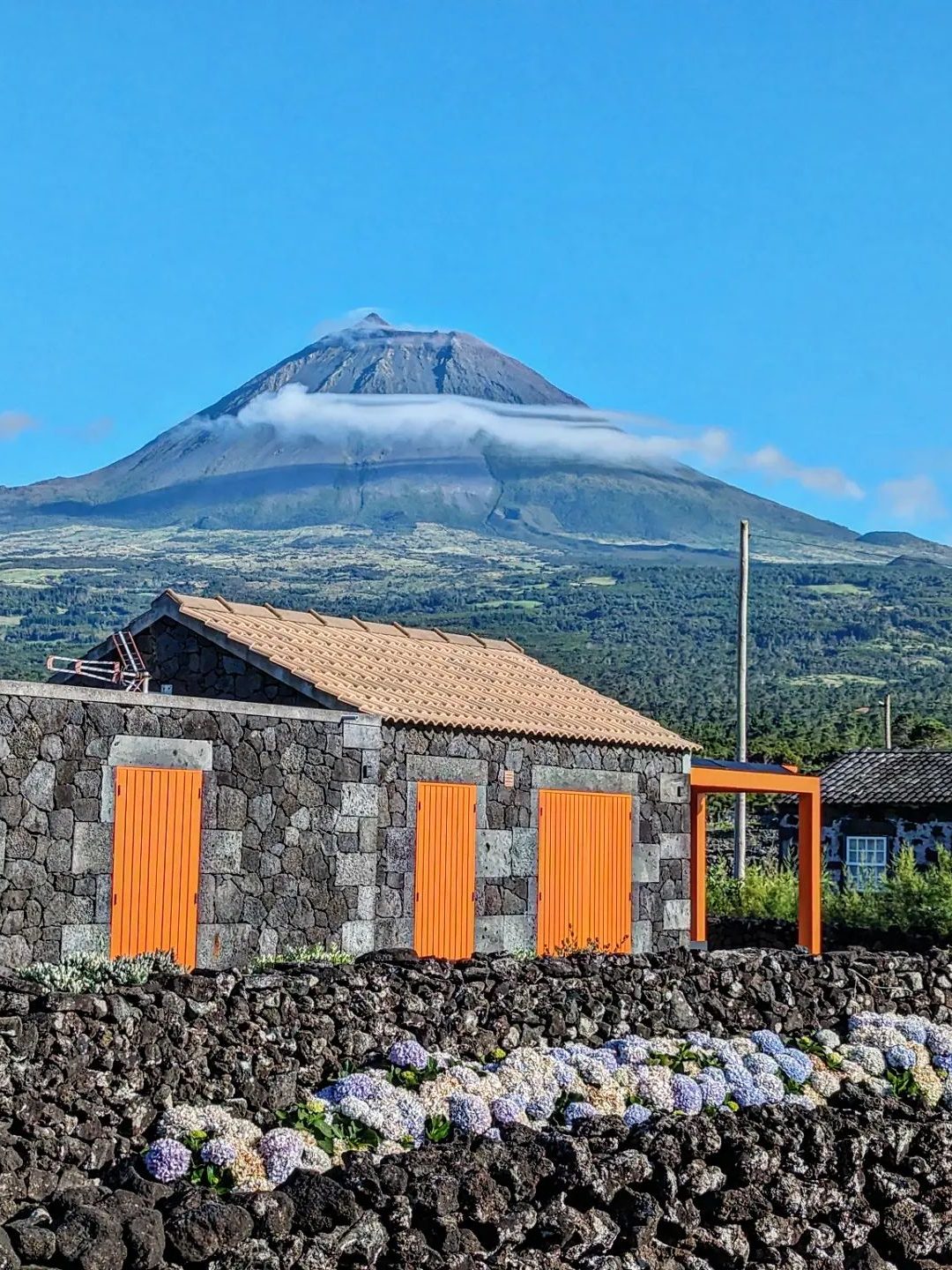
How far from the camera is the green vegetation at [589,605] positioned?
87500 millimetres

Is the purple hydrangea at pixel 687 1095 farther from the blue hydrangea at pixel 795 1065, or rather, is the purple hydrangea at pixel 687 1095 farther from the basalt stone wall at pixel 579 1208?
the blue hydrangea at pixel 795 1065

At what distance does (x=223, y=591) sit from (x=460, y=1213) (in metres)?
125

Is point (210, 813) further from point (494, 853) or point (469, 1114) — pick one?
point (469, 1114)

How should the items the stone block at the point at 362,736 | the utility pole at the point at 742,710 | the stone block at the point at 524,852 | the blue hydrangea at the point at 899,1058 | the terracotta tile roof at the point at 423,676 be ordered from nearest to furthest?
1. the blue hydrangea at the point at 899,1058
2. the stone block at the point at 362,736
3. the terracotta tile roof at the point at 423,676
4. the stone block at the point at 524,852
5. the utility pole at the point at 742,710

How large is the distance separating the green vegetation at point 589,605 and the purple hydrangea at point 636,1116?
49.0 m

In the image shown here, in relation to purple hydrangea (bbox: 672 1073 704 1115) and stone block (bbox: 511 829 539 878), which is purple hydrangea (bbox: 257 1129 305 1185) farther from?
stone block (bbox: 511 829 539 878)

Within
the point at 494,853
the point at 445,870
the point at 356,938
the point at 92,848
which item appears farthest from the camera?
the point at 494,853

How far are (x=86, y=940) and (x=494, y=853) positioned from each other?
461 centimetres

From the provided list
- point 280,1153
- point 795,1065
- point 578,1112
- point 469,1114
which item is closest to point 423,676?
point 795,1065

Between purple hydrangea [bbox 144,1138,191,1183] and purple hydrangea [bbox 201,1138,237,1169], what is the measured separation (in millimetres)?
70

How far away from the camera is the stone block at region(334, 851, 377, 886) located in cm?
1454

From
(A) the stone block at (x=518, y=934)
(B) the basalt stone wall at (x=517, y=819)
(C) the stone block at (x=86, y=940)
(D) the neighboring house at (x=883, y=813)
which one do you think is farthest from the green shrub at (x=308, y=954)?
(D) the neighboring house at (x=883, y=813)

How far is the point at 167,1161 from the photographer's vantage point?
7609mm

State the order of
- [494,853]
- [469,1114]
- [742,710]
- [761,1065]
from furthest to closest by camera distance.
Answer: [742,710], [494,853], [761,1065], [469,1114]
